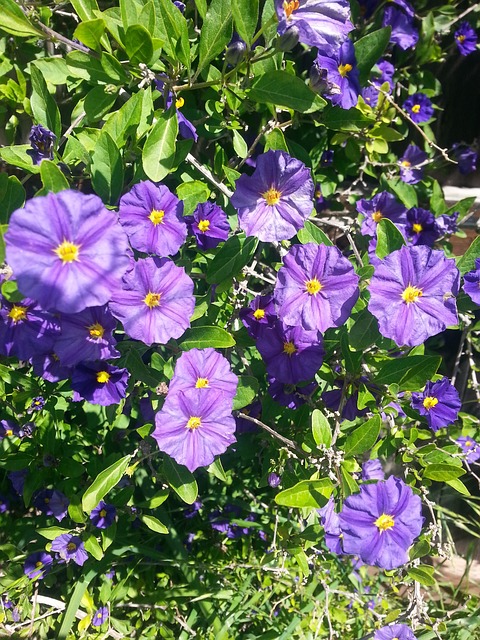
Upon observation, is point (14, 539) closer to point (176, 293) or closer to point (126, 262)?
point (176, 293)

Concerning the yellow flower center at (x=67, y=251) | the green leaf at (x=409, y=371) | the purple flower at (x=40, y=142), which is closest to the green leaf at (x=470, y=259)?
the green leaf at (x=409, y=371)

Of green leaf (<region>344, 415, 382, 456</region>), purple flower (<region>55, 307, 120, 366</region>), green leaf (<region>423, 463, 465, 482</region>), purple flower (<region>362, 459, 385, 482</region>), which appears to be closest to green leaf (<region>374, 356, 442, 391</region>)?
green leaf (<region>344, 415, 382, 456</region>)

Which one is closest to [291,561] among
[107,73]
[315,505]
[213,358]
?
[315,505]

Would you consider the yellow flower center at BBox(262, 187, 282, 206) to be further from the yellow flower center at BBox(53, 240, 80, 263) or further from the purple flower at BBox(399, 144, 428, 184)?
the purple flower at BBox(399, 144, 428, 184)

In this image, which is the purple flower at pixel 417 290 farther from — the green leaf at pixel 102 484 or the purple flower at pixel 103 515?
the purple flower at pixel 103 515

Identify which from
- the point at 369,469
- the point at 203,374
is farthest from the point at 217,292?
the point at 369,469

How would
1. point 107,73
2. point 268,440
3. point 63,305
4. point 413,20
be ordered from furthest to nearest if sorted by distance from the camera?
point 413,20 < point 268,440 < point 107,73 < point 63,305
